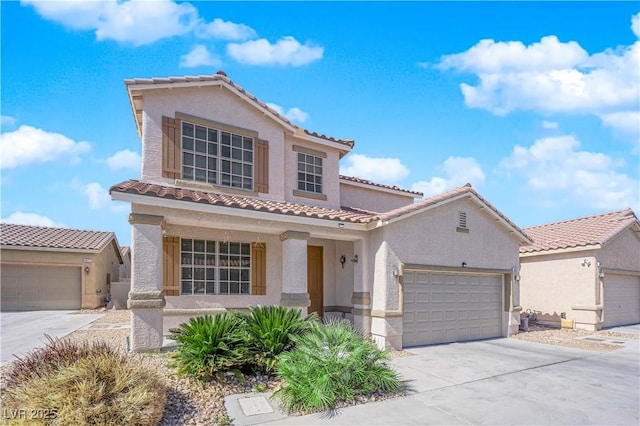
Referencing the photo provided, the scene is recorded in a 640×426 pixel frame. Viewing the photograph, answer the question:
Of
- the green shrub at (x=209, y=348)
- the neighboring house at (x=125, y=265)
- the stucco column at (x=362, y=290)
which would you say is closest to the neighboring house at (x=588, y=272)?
the stucco column at (x=362, y=290)

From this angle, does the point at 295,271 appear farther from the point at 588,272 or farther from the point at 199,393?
the point at 588,272

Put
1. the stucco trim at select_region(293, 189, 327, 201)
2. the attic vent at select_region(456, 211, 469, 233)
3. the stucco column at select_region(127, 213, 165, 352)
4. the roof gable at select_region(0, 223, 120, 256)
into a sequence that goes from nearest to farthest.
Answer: the stucco column at select_region(127, 213, 165, 352) → the attic vent at select_region(456, 211, 469, 233) → the stucco trim at select_region(293, 189, 327, 201) → the roof gable at select_region(0, 223, 120, 256)

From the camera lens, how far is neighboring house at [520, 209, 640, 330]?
17422 mm

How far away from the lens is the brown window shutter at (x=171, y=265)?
36.1 feet

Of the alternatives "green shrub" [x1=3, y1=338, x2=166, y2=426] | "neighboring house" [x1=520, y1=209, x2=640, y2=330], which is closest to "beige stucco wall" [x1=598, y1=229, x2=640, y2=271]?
"neighboring house" [x1=520, y1=209, x2=640, y2=330]

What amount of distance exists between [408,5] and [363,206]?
7.89 m

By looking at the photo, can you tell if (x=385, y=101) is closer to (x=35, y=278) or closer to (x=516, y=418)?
(x=516, y=418)

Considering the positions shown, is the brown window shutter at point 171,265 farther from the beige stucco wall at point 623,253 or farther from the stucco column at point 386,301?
the beige stucco wall at point 623,253

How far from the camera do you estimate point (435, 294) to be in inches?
→ 517

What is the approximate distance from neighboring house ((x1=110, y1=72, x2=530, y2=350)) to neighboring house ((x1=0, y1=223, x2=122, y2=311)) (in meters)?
13.0

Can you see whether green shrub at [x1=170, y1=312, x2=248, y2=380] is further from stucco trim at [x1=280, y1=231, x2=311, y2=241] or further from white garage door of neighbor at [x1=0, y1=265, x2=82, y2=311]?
white garage door of neighbor at [x1=0, y1=265, x2=82, y2=311]

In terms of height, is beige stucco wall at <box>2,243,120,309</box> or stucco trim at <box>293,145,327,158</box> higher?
stucco trim at <box>293,145,327,158</box>

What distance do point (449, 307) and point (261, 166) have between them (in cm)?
793

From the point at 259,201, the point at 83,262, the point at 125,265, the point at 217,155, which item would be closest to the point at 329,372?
the point at 259,201
